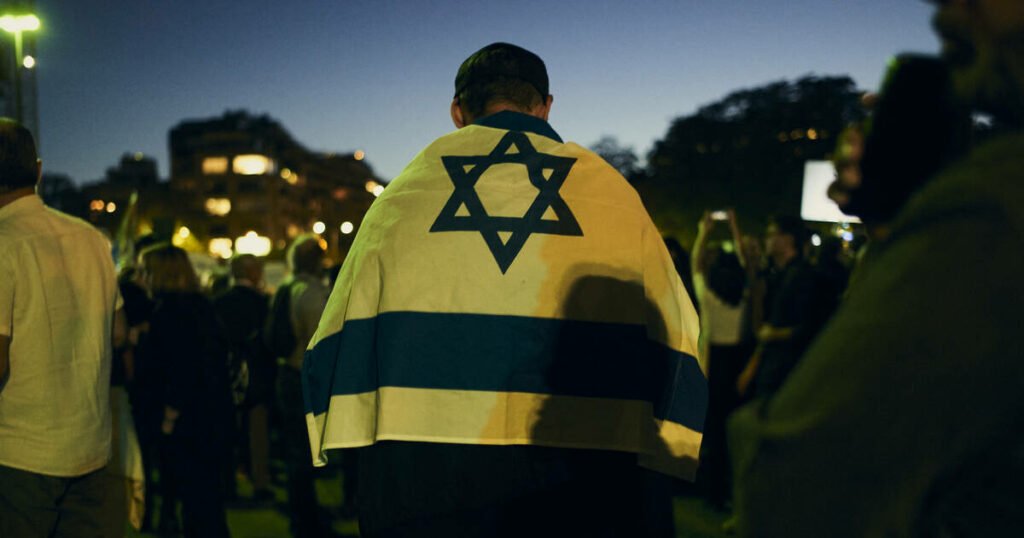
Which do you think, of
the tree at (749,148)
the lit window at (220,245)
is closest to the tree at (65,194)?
the lit window at (220,245)

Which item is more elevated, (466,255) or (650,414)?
(466,255)

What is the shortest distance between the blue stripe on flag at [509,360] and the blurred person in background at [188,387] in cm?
360

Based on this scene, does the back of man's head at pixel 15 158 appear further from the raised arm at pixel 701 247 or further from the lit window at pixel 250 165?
the lit window at pixel 250 165

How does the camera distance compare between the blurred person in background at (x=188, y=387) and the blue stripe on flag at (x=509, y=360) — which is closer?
the blue stripe on flag at (x=509, y=360)

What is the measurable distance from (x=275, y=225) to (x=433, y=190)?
94.6 m

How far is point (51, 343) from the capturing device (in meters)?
2.78

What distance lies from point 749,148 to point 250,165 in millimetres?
69122

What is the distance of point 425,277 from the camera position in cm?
168

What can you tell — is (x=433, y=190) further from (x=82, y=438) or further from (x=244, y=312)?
(x=244, y=312)

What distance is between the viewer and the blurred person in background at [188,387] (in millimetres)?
4730

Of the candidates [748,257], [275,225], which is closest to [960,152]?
[748,257]

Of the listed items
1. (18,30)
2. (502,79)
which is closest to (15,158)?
(502,79)

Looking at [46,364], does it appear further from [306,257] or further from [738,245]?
[738,245]

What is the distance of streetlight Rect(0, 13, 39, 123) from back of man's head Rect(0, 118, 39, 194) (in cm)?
1011
